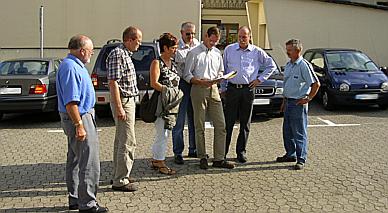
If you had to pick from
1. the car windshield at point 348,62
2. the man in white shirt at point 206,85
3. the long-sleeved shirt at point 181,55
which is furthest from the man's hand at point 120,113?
the car windshield at point 348,62

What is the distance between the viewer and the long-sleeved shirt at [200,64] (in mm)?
6191

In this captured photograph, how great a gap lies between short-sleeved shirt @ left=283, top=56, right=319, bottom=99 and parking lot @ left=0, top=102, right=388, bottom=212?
99 cm

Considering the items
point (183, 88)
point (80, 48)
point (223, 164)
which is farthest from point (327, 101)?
point (80, 48)

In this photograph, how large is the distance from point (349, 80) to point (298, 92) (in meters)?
5.33

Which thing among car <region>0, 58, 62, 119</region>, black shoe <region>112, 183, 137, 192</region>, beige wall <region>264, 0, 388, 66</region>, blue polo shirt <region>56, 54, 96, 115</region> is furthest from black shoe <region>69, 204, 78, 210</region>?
beige wall <region>264, 0, 388, 66</region>

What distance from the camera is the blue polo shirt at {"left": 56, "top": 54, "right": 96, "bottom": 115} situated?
14.8 ft

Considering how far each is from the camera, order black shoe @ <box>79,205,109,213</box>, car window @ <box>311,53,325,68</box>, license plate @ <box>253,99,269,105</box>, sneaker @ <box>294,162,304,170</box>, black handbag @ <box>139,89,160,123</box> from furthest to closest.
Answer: car window @ <box>311,53,325,68</box>, license plate @ <box>253,99,269,105</box>, sneaker @ <box>294,162,304,170</box>, black handbag @ <box>139,89,160,123</box>, black shoe @ <box>79,205,109,213</box>

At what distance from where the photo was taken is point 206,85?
618cm

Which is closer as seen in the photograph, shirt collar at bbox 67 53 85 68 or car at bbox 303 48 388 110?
shirt collar at bbox 67 53 85 68

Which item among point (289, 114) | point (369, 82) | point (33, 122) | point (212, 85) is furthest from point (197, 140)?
point (369, 82)

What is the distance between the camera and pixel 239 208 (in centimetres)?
500

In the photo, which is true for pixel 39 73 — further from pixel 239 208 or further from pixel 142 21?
pixel 142 21

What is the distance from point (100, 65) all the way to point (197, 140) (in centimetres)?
417

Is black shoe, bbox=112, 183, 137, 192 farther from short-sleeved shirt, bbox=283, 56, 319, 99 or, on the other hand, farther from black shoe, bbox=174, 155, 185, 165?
short-sleeved shirt, bbox=283, 56, 319, 99
